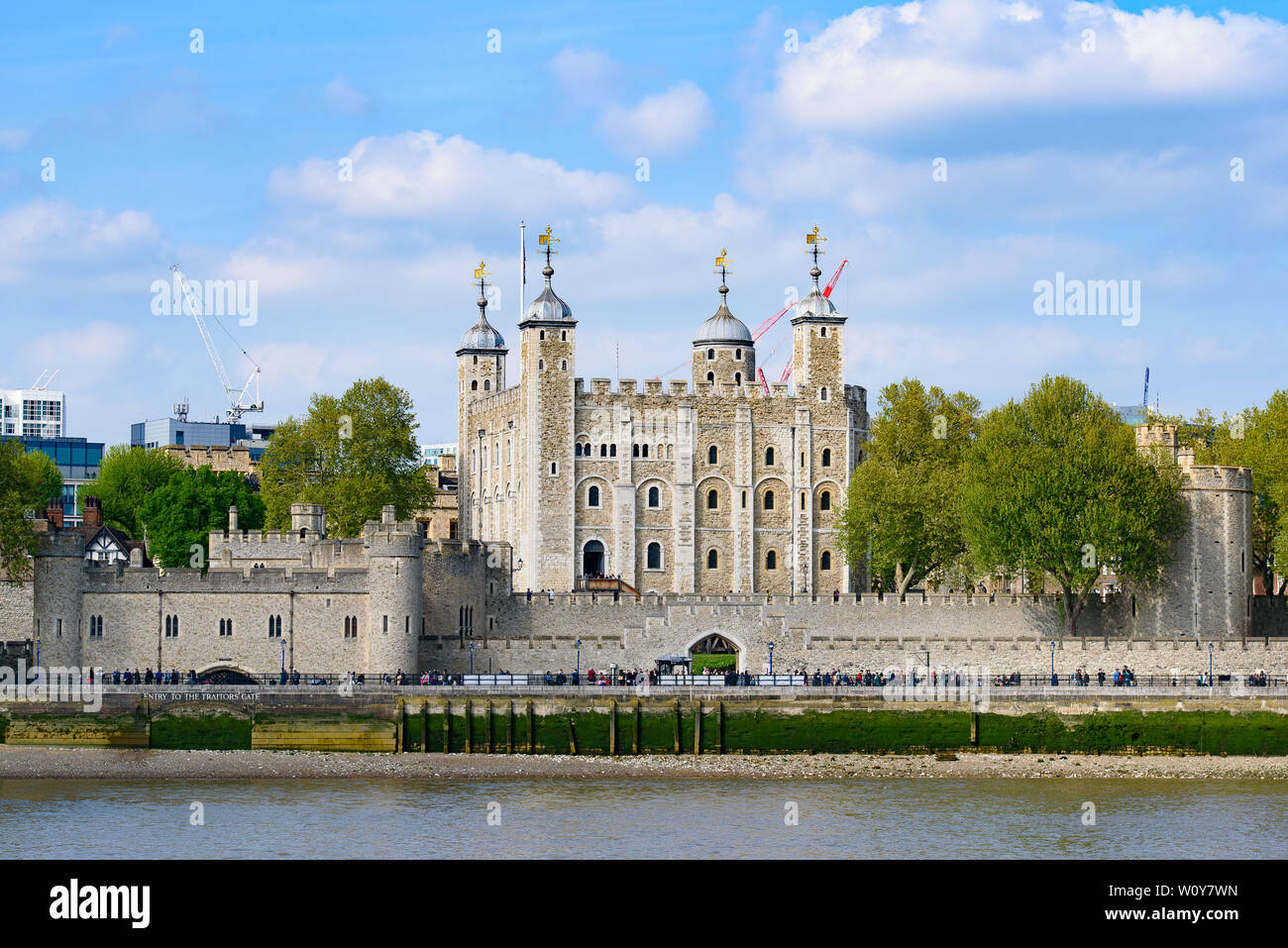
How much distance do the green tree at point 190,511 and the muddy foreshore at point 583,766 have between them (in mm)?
30584

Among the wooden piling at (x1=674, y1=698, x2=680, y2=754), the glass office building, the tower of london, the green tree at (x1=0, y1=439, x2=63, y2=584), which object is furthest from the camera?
the glass office building

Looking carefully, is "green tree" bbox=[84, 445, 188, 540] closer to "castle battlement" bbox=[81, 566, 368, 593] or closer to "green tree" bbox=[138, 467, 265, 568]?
"green tree" bbox=[138, 467, 265, 568]

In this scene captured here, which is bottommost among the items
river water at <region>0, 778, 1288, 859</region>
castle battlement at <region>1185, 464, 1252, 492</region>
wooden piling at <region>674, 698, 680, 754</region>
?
river water at <region>0, 778, 1288, 859</region>

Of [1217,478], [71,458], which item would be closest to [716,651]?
[1217,478]

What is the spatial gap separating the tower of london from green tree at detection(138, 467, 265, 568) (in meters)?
14.1

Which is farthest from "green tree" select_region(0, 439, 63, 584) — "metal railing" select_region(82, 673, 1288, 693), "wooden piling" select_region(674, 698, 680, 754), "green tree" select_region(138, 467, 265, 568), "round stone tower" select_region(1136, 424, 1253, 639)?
"round stone tower" select_region(1136, 424, 1253, 639)

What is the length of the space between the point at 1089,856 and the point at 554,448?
142 feet

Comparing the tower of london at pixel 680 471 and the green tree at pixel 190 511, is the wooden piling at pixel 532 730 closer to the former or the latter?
the tower of london at pixel 680 471

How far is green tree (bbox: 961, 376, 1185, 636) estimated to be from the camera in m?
67.8

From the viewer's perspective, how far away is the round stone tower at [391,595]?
60.2 meters

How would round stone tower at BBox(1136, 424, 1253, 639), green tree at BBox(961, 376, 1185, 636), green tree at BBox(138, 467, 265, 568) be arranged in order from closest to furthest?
green tree at BBox(961, 376, 1185, 636), round stone tower at BBox(1136, 424, 1253, 639), green tree at BBox(138, 467, 265, 568)

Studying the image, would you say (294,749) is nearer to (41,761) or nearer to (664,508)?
(41,761)
